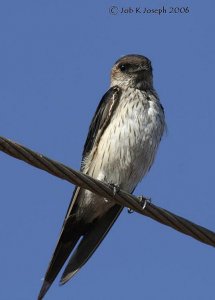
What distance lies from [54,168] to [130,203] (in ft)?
2.66

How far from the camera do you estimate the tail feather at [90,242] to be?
20.9ft

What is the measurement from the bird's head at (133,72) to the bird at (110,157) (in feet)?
0.61

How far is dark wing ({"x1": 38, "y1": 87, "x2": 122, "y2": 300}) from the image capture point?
250 inches

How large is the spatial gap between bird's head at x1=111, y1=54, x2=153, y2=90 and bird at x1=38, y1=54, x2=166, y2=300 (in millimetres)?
187

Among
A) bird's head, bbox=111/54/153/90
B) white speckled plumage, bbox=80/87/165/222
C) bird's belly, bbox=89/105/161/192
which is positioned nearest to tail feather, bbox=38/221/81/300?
white speckled plumage, bbox=80/87/165/222

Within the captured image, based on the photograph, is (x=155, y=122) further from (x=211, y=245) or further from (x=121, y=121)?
(x=211, y=245)

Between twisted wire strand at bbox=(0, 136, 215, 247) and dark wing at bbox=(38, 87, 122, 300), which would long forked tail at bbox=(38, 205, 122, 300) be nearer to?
dark wing at bbox=(38, 87, 122, 300)

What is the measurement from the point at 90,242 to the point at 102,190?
1.92m

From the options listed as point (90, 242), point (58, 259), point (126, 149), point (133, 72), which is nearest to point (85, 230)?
point (90, 242)

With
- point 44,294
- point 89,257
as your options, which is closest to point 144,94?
point 89,257

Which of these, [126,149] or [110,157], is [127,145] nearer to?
[126,149]

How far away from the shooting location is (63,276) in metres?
6.32

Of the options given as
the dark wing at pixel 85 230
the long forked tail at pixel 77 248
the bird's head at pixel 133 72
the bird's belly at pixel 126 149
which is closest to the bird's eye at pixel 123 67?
the bird's head at pixel 133 72

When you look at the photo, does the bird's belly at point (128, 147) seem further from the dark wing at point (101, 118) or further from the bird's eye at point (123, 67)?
the bird's eye at point (123, 67)
